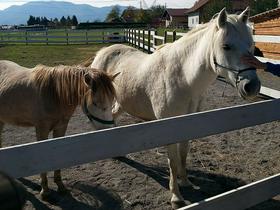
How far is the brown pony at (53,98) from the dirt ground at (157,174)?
31cm

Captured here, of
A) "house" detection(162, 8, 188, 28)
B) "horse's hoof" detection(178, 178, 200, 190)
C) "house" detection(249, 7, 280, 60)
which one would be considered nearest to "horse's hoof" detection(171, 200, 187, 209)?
"horse's hoof" detection(178, 178, 200, 190)

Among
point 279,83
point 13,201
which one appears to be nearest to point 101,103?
point 13,201

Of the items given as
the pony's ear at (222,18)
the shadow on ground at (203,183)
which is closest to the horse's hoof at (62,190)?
the shadow on ground at (203,183)

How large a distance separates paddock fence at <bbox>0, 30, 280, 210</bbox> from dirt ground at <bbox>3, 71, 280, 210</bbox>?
3.64ft

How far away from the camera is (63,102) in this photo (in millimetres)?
3729

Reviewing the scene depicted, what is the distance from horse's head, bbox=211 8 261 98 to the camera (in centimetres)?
305

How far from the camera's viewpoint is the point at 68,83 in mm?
3678

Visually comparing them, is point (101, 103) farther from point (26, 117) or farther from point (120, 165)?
point (120, 165)

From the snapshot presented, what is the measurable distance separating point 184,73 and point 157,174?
4.89 feet

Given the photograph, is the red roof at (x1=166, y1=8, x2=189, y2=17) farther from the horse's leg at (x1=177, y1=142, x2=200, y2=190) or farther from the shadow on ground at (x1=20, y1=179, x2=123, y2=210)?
the shadow on ground at (x1=20, y1=179, x2=123, y2=210)

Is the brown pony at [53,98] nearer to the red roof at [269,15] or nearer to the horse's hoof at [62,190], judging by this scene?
the horse's hoof at [62,190]

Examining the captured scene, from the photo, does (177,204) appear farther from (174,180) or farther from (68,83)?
(68,83)

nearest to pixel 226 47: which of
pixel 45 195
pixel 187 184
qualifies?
pixel 187 184

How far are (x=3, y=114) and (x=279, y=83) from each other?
7.18 m
